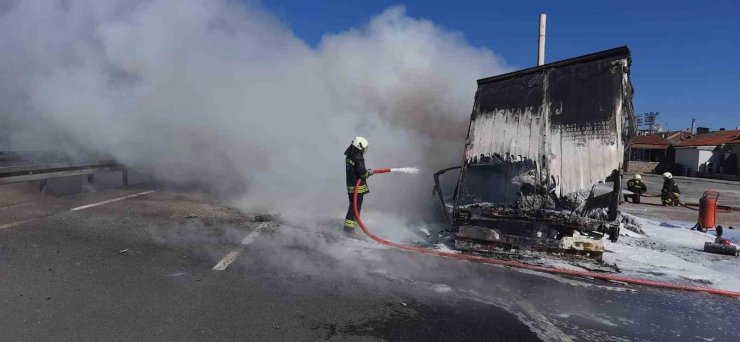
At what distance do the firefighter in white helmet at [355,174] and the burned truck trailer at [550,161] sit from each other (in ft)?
4.58

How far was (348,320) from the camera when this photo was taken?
3891 mm

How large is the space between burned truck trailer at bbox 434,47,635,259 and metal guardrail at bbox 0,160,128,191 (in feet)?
23.9

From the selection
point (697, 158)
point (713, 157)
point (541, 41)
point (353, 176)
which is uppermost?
point (541, 41)

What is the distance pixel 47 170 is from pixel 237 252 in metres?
5.66

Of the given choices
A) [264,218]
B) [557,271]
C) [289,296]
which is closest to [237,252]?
[289,296]

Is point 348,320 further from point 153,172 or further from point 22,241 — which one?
point 153,172

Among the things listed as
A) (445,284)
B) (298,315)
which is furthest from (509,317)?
(298,315)

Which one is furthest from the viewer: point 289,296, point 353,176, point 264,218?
point 264,218

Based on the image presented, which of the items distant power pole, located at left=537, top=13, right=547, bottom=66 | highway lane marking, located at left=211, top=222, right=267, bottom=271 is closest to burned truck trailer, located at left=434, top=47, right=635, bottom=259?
highway lane marking, located at left=211, top=222, right=267, bottom=271

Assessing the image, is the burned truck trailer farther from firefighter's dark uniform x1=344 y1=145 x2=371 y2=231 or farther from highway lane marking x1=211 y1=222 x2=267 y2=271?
highway lane marking x1=211 y1=222 x2=267 y2=271

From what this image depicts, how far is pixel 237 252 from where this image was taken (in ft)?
19.3

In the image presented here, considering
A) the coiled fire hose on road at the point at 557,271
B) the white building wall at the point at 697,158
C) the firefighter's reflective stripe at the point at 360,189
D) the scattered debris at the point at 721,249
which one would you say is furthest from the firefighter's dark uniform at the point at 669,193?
the white building wall at the point at 697,158

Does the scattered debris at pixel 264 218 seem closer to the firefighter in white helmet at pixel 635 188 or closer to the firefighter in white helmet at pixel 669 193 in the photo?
the firefighter in white helmet at pixel 635 188

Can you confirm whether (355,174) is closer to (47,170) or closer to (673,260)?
(673,260)
